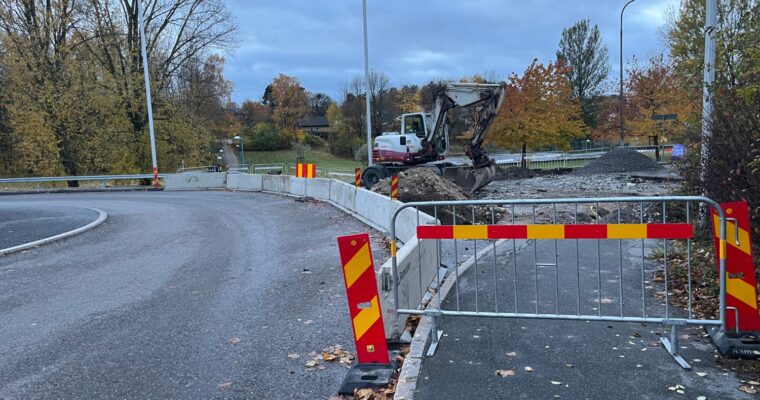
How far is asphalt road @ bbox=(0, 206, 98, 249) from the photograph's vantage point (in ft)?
39.4

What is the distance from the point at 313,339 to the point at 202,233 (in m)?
7.76

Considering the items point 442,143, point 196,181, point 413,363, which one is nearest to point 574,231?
point 413,363

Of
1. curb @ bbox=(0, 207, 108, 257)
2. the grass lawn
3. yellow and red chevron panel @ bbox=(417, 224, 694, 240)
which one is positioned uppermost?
the grass lawn

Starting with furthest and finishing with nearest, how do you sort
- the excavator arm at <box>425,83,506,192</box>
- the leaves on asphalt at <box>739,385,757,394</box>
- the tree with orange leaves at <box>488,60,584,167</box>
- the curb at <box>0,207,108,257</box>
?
the tree with orange leaves at <box>488,60,584,167</box>, the excavator arm at <box>425,83,506,192</box>, the curb at <box>0,207,108,257</box>, the leaves on asphalt at <box>739,385,757,394</box>

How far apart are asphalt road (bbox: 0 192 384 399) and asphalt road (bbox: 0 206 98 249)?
1109mm

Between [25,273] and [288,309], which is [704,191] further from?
[25,273]

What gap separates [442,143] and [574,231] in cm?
1775

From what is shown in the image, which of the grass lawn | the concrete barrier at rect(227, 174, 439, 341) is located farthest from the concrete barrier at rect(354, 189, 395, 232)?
the grass lawn

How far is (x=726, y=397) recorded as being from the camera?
374 centimetres

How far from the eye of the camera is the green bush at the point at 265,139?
7731 centimetres

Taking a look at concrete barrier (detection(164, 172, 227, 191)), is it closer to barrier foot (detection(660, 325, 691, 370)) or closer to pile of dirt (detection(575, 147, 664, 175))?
pile of dirt (detection(575, 147, 664, 175))

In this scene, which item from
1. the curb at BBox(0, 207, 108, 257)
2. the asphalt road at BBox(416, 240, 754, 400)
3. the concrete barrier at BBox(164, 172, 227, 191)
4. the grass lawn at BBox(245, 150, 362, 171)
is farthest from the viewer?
the grass lawn at BBox(245, 150, 362, 171)

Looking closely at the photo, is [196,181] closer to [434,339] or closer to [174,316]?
[174,316]

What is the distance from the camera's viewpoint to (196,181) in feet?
87.9
